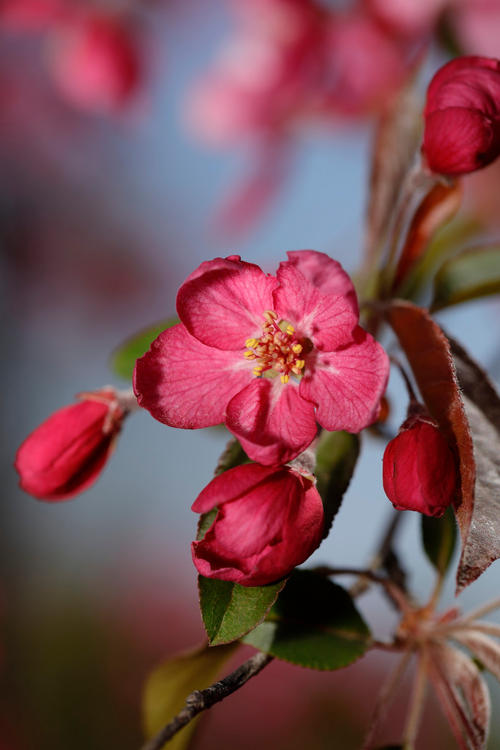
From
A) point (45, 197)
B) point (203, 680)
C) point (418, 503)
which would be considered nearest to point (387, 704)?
point (203, 680)

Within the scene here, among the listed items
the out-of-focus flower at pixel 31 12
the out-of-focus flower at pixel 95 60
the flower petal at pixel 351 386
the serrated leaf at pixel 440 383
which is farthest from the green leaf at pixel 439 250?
the out-of-focus flower at pixel 31 12

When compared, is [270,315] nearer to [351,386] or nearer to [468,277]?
[351,386]

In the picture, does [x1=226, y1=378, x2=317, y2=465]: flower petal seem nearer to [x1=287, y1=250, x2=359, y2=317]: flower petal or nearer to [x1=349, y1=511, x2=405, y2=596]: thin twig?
[x1=287, y1=250, x2=359, y2=317]: flower petal

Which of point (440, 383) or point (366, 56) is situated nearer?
point (440, 383)

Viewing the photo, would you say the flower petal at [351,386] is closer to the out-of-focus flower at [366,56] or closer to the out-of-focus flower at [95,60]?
the out-of-focus flower at [366,56]

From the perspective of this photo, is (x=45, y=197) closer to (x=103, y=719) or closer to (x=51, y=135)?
(x=51, y=135)

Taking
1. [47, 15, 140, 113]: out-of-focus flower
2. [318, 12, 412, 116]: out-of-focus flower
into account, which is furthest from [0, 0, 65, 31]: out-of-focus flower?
[318, 12, 412, 116]: out-of-focus flower

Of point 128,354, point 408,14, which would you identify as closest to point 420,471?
point 128,354

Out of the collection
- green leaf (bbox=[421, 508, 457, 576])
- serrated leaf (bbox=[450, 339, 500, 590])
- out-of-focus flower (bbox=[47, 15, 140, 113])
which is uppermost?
out-of-focus flower (bbox=[47, 15, 140, 113])
